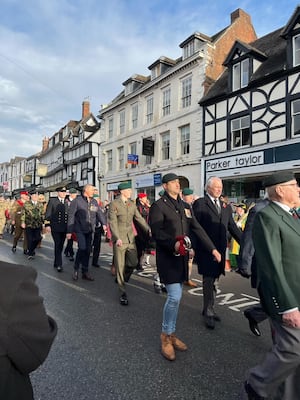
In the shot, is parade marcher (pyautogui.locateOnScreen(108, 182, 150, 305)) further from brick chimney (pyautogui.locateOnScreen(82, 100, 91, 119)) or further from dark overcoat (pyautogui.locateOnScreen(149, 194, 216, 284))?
brick chimney (pyautogui.locateOnScreen(82, 100, 91, 119))

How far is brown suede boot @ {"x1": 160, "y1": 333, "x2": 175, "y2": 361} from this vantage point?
3.15m

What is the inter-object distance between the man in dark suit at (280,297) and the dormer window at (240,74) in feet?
52.5

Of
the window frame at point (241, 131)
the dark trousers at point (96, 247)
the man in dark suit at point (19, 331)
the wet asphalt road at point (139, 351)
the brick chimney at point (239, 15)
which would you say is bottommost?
the wet asphalt road at point (139, 351)

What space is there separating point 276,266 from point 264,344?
1867mm

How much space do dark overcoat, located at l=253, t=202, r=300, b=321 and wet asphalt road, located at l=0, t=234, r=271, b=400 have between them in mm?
1024

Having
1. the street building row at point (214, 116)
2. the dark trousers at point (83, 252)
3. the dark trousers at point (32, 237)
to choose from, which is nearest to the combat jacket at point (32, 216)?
the dark trousers at point (32, 237)

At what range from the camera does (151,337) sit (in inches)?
145

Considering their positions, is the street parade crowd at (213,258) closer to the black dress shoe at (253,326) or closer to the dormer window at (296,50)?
the black dress shoe at (253,326)

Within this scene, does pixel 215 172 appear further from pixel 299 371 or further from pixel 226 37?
pixel 299 371

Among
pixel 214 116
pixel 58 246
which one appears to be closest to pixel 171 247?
pixel 58 246

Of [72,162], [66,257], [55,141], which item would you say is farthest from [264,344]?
[55,141]

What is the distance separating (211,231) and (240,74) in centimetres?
1496

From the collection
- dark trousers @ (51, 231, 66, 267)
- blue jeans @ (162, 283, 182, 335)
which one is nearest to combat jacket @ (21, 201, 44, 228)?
dark trousers @ (51, 231, 66, 267)

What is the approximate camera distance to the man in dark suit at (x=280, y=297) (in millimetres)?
2164
